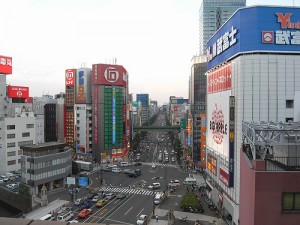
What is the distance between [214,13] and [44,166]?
10569 centimetres

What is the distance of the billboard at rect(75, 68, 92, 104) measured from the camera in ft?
267

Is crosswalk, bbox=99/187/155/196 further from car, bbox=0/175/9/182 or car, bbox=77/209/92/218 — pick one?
car, bbox=0/175/9/182

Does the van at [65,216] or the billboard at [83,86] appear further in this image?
the billboard at [83,86]

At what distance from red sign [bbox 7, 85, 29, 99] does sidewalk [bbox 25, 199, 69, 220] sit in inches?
1522

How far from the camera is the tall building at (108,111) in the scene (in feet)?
258

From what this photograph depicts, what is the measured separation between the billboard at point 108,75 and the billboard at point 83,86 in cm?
371

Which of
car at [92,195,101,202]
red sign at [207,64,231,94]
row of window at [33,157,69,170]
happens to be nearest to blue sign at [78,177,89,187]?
car at [92,195,101,202]

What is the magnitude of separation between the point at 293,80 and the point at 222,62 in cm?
910

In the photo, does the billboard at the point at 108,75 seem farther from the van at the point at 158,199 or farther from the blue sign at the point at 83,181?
the van at the point at 158,199

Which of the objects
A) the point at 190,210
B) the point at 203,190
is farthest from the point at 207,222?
the point at 203,190

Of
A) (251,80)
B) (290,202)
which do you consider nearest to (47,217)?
(251,80)

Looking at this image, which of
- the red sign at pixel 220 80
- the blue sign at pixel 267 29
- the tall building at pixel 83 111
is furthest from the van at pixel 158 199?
the tall building at pixel 83 111

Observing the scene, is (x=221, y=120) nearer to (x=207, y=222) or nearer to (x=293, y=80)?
(x=293, y=80)

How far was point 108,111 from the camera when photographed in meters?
79.4
